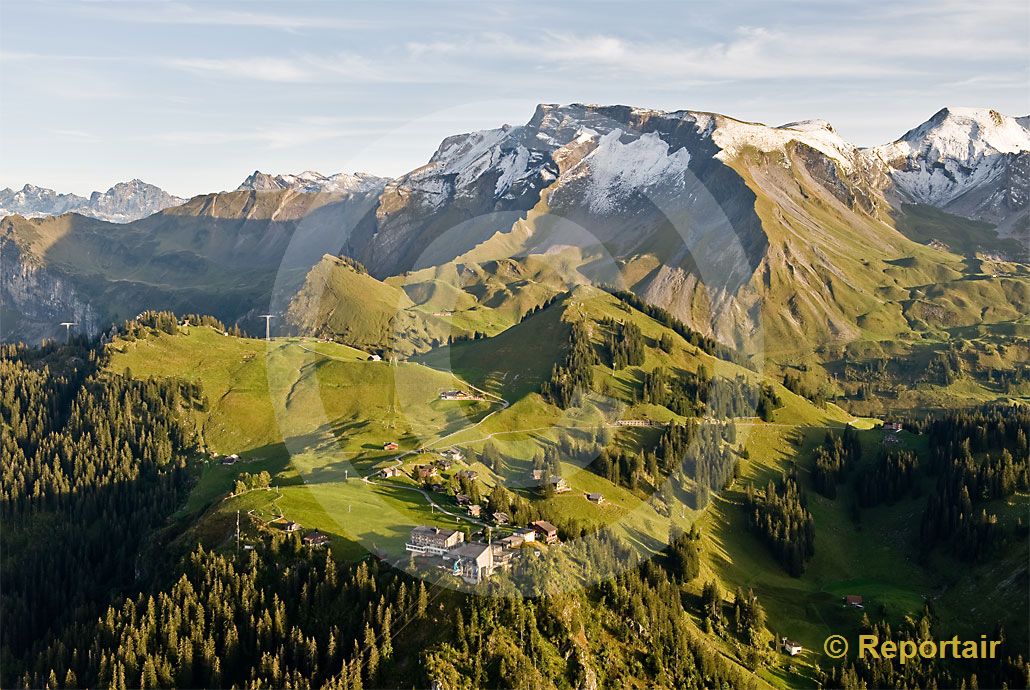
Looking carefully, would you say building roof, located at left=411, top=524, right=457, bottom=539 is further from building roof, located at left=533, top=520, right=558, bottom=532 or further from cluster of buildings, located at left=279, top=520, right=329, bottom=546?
building roof, located at left=533, top=520, right=558, bottom=532

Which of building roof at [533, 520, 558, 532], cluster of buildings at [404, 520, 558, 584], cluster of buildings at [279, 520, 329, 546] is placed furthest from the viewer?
building roof at [533, 520, 558, 532]

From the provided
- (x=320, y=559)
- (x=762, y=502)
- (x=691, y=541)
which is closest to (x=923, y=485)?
(x=762, y=502)

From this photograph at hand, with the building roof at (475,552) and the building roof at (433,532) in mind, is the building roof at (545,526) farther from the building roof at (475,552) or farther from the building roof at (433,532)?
the building roof at (475,552)

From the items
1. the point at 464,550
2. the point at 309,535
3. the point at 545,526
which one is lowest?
the point at 309,535

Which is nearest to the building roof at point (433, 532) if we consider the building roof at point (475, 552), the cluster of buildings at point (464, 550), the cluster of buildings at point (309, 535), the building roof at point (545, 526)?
the cluster of buildings at point (464, 550)

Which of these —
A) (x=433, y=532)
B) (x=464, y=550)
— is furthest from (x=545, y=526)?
(x=464, y=550)

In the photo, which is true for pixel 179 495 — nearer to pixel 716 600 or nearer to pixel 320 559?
pixel 320 559

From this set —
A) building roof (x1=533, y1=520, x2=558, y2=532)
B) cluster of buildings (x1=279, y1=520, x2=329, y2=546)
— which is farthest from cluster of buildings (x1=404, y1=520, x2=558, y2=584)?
cluster of buildings (x1=279, y1=520, x2=329, y2=546)

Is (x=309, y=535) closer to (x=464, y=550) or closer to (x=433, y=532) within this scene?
(x=433, y=532)
